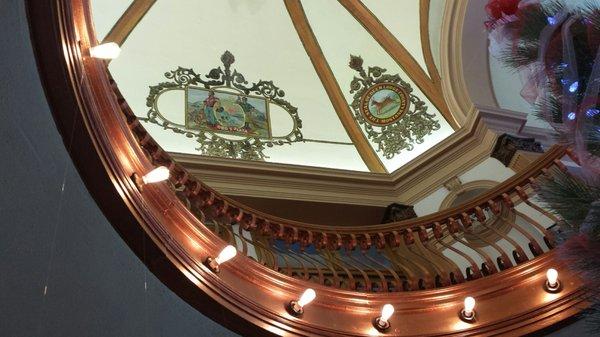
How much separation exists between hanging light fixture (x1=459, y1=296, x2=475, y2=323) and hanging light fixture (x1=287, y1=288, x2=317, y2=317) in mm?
1221

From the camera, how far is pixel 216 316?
542 cm

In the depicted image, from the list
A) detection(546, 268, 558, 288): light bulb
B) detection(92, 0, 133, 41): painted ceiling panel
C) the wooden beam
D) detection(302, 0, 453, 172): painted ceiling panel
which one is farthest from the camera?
detection(302, 0, 453, 172): painted ceiling panel

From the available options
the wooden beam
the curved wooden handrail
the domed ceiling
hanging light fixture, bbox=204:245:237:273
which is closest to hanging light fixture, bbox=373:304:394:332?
the curved wooden handrail

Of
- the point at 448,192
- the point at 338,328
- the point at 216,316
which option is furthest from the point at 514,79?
the point at 216,316

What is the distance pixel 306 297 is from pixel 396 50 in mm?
6836

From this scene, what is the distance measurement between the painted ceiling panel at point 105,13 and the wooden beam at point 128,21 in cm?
6

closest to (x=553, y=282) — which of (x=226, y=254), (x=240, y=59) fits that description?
(x=226, y=254)

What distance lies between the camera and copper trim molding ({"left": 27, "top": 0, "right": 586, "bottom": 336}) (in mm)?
4277

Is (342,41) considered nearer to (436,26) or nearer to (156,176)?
(436,26)

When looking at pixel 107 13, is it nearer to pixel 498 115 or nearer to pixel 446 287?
pixel 498 115

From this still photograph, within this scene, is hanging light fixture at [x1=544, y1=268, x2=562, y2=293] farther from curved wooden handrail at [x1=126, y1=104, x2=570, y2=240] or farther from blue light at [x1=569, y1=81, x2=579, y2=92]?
blue light at [x1=569, y1=81, x2=579, y2=92]

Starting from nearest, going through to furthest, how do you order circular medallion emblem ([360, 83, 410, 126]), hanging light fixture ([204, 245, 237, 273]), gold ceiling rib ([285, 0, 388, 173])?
1. hanging light fixture ([204, 245, 237, 273])
2. gold ceiling rib ([285, 0, 388, 173])
3. circular medallion emblem ([360, 83, 410, 126])

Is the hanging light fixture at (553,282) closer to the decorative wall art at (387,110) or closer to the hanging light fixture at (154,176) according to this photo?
the hanging light fixture at (154,176)

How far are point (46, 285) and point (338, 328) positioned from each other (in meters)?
2.49
